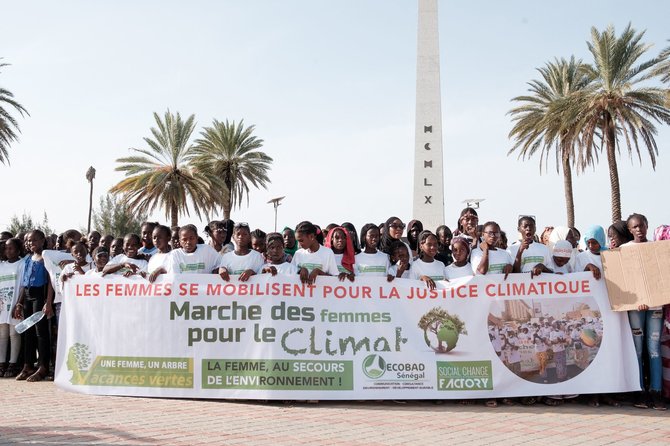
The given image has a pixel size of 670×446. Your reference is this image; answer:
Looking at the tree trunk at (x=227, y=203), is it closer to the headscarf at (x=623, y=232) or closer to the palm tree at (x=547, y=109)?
the palm tree at (x=547, y=109)

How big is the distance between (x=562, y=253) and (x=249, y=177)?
28.9 metres

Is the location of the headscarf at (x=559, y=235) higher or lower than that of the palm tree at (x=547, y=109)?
lower

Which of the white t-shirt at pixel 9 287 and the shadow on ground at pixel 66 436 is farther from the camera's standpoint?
the white t-shirt at pixel 9 287

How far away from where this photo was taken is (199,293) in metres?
6.54

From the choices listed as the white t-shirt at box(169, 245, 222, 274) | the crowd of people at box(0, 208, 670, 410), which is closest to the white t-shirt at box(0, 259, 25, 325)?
the crowd of people at box(0, 208, 670, 410)

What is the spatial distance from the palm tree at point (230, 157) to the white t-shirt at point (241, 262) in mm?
26137

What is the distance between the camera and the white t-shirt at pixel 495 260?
6.52m

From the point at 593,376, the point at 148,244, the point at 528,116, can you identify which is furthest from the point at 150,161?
the point at 593,376

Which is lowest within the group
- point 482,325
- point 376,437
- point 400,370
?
point 376,437

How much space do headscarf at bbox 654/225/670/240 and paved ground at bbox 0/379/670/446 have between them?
1.87 meters

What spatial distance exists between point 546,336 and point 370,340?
5.96 feet

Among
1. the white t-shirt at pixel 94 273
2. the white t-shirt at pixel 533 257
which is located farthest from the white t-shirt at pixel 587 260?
the white t-shirt at pixel 94 273

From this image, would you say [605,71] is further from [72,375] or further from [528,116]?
[72,375]

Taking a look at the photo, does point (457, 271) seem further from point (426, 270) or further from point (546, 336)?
point (546, 336)
